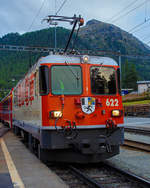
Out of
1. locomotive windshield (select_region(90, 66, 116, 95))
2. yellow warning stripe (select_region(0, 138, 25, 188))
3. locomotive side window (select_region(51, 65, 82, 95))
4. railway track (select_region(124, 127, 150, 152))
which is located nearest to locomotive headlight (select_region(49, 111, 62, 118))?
locomotive side window (select_region(51, 65, 82, 95))

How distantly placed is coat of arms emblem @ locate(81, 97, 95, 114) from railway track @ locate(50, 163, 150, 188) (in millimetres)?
1615

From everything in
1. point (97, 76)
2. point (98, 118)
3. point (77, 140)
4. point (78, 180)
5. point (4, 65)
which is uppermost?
point (4, 65)

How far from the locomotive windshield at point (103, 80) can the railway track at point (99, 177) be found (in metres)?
2.13

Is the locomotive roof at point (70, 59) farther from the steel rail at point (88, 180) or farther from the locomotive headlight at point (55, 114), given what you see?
the steel rail at point (88, 180)

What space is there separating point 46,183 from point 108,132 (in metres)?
2.48

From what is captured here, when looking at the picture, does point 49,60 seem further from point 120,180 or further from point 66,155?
point 120,180

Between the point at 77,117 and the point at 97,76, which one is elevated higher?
the point at 97,76

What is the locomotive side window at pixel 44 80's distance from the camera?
7.60 metres

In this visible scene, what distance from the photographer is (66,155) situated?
306 inches

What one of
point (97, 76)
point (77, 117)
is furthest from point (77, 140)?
point (97, 76)

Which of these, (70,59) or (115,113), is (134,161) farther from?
(70,59)

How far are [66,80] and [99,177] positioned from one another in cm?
270

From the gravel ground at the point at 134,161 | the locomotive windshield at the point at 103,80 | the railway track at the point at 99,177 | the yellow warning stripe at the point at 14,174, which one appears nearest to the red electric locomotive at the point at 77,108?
A: the locomotive windshield at the point at 103,80

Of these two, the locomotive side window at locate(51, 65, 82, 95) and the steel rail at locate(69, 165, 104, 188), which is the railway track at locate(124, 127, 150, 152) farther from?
the locomotive side window at locate(51, 65, 82, 95)
